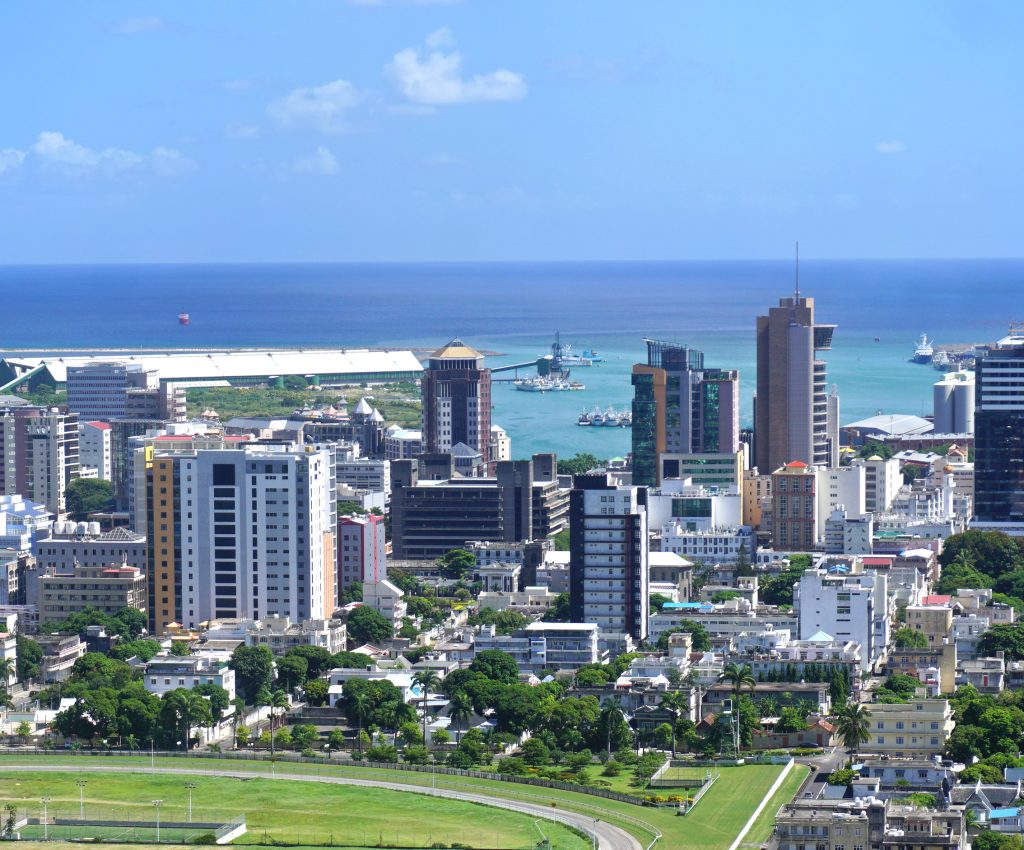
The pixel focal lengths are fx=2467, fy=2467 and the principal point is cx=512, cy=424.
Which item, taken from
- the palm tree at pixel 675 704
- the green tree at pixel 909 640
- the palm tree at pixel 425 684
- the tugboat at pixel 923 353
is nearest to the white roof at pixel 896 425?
the green tree at pixel 909 640

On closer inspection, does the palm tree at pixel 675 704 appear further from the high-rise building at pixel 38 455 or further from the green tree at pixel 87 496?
the high-rise building at pixel 38 455

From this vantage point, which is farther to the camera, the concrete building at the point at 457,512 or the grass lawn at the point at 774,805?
the concrete building at the point at 457,512

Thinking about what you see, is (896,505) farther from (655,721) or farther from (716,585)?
(655,721)

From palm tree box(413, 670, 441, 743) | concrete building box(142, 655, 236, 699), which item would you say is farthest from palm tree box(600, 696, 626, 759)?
concrete building box(142, 655, 236, 699)

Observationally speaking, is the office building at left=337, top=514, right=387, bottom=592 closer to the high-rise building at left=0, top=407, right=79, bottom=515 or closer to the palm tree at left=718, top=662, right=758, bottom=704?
the palm tree at left=718, top=662, right=758, bottom=704

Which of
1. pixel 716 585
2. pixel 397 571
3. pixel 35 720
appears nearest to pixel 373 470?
pixel 397 571
